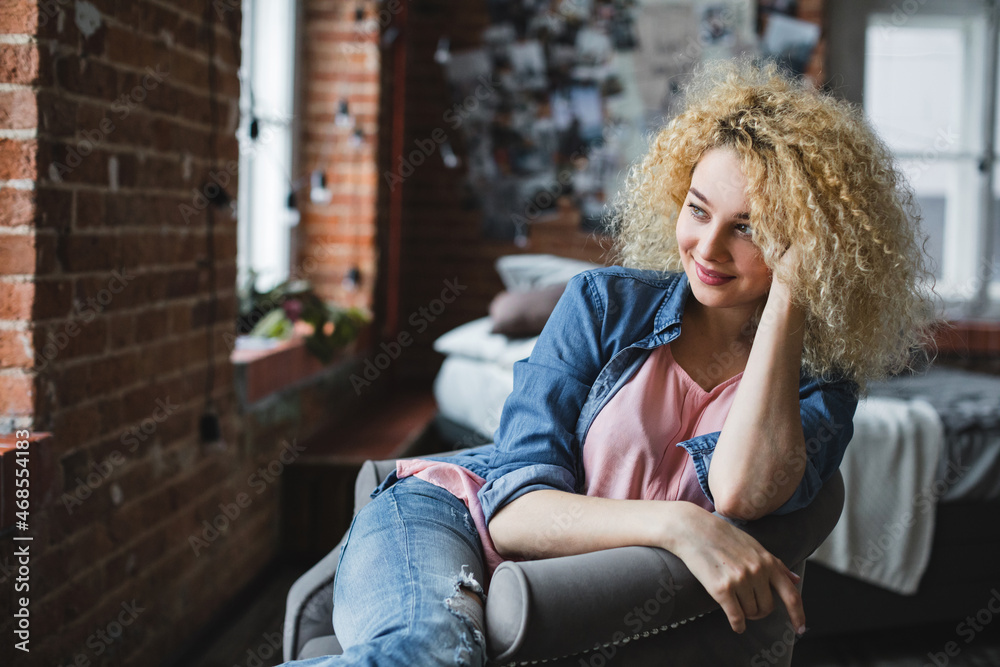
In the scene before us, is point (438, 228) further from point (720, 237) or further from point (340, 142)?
point (720, 237)

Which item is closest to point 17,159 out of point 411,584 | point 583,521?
point 411,584

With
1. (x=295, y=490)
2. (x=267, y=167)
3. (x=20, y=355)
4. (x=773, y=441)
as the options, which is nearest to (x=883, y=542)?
(x=773, y=441)

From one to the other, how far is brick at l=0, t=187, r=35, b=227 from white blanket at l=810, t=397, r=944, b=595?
1979 mm

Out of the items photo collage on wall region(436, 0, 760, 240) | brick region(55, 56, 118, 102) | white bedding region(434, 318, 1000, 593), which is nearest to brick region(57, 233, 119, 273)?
brick region(55, 56, 118, 102)

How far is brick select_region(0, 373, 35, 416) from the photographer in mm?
1376

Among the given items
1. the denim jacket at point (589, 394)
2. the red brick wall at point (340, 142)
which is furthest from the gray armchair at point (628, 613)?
the red brick wall at point (340, 142)

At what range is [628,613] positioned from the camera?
3.59 ft

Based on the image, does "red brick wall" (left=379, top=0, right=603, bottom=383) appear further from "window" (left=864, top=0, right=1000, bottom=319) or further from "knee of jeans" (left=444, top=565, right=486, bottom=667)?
"knee of jeans" (left=444, top=565, right=486, bottom=667)

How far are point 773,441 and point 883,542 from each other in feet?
4.37

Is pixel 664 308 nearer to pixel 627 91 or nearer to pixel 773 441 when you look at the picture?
pixel 773 441

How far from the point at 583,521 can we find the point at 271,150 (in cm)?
222

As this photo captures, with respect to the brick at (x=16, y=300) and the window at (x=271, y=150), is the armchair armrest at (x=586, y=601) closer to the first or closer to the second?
the brick at (x=16, y=300)

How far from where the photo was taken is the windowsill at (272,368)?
2.27m

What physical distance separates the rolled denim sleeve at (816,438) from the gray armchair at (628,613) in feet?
0.15
